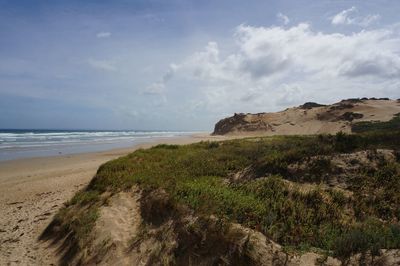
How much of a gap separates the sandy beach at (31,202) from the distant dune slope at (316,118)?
92.5 ft

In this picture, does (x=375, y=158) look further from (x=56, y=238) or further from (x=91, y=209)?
(x=56, y=238)

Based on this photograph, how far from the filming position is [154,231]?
7.77 m

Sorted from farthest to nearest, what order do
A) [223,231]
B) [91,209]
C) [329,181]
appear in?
[91,209], [329,181], [223,231]

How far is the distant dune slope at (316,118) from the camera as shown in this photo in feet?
131

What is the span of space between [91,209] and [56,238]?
1.17 metres

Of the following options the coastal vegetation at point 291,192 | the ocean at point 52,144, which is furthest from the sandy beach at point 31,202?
the ocean at point 52,144

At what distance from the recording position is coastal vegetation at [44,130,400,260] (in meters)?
6.21

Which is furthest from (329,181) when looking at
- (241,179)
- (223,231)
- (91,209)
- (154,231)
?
(91,209)

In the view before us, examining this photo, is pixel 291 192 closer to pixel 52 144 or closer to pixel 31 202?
pixel 31 202

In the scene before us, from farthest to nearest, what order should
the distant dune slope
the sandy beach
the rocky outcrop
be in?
the rocky outcrop, the distant dune slope, the sandy beach

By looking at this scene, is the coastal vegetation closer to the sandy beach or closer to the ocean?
the sandy beach

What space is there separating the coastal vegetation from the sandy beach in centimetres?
78

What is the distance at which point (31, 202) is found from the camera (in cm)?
1255

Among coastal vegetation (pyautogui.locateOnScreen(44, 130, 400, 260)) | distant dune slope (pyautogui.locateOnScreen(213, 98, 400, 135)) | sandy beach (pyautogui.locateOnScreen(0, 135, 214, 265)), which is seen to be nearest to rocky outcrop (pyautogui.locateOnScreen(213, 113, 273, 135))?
distant dune slope (pyautogui.locateOnScreen(213, 98, 400, 135))
